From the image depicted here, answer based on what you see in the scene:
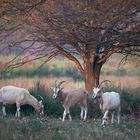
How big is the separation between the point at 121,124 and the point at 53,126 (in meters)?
2.74

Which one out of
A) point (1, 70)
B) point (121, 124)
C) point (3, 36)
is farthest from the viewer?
point (1, 70)

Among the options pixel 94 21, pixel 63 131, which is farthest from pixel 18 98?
pixel 94 21

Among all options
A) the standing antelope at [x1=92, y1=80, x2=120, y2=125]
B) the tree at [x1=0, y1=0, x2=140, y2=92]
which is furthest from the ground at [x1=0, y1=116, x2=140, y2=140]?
the tree at [x1=0, y1=0, x2=140, y2=92]

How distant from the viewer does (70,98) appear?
772 inches

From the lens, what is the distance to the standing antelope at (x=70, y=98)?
1931 cm

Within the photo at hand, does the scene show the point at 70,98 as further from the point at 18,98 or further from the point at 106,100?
the point at 18,98

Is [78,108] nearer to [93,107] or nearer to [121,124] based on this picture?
[93,107]

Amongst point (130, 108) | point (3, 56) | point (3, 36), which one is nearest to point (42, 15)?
point (3, 36)

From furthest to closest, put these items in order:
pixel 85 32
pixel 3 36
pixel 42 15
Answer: pixel 3 36, pixel 42 15, pixel 85 32

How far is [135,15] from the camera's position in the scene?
15.1 metres

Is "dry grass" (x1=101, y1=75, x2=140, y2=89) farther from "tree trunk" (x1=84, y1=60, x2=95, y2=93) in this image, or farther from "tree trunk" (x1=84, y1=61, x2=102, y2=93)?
"tree trunk" (x1=84, y1=60, x2=95, y2=93)

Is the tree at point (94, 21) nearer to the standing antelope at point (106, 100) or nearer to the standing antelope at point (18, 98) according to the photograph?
the standing antelope at point (106, 100)

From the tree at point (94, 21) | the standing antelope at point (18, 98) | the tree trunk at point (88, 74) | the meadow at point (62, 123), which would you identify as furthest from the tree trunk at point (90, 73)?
the standing antelope at point (18, 98)

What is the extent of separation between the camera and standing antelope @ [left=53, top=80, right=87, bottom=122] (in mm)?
19312
